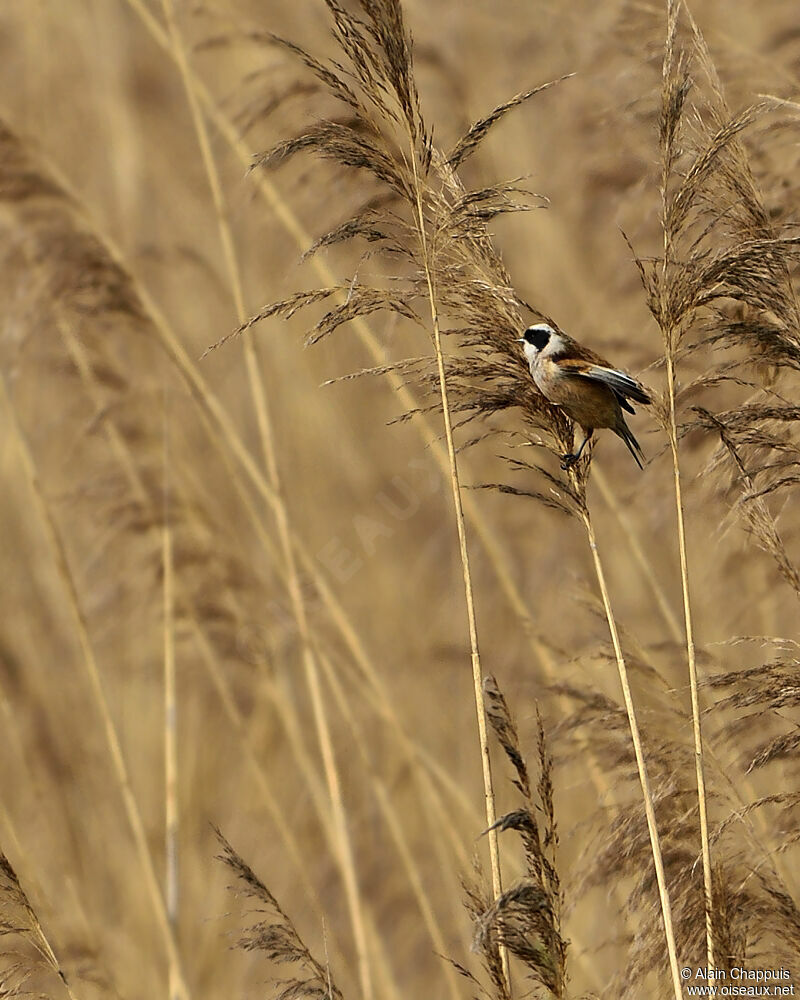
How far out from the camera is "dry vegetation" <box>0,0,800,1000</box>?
1646 mm

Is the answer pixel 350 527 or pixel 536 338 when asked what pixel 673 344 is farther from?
pixel 350 527

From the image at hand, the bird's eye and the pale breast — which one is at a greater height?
the bird's eye

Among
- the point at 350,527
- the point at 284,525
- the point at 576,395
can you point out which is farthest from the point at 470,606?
the point at 350,527

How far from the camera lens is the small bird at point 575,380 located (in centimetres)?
133

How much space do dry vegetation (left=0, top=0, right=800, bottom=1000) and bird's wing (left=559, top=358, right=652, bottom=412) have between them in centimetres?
5

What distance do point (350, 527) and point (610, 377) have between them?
1617mm

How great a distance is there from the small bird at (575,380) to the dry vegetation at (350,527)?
29 millimetres

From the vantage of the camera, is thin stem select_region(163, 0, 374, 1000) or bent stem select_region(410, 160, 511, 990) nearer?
bent stem select_region(410, 160, 511, 990)

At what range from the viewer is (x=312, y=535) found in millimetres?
2920

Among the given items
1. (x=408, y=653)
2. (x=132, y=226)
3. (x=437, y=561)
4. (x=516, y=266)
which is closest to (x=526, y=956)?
(x=408, y=653)

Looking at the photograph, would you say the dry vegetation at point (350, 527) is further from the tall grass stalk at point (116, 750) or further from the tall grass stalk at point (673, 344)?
the tall grass stalk at point (673, 344)

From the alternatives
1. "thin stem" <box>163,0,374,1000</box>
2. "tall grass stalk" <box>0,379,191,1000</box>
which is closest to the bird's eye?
"thin stem" <box>163,0,374,1000</box>

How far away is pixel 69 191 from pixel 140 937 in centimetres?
155

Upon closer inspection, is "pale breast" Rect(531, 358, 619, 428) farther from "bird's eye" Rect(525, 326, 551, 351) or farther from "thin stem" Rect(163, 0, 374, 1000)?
"thin stem" Rect(163, 0, 374, 1000)
